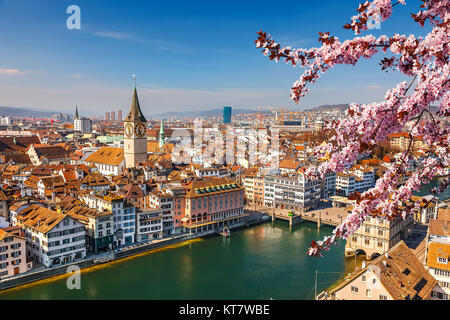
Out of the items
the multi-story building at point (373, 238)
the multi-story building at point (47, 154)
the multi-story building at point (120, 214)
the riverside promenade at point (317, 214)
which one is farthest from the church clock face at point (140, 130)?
the multi-story building at point (373, 238)

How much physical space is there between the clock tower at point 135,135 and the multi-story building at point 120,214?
11300mm

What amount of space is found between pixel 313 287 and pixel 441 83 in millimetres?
11470

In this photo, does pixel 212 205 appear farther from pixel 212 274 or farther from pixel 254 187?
pixel 254 187

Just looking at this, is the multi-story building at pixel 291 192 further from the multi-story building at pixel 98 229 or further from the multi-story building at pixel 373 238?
the multi-story building at pixel 98 229

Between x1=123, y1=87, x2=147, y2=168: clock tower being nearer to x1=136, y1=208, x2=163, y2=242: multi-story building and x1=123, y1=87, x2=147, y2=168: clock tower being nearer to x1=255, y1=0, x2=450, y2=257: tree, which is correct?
x1=136, y1=208, x2=163, y2=242: multi-story building

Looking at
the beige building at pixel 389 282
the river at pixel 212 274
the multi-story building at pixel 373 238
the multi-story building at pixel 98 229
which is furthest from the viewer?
the multi-story building at pixel 373 238

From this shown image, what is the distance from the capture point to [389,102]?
192 cm

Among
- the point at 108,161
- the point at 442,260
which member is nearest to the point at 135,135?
the point at 108,161

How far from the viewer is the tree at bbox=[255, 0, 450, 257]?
176 cm

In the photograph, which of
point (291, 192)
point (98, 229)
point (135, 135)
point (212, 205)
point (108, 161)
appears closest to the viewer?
point (98, 229)

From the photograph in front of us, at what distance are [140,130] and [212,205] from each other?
35.8ft

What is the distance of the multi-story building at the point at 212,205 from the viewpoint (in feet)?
59.4

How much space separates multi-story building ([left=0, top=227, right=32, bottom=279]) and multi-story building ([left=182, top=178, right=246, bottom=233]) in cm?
735
